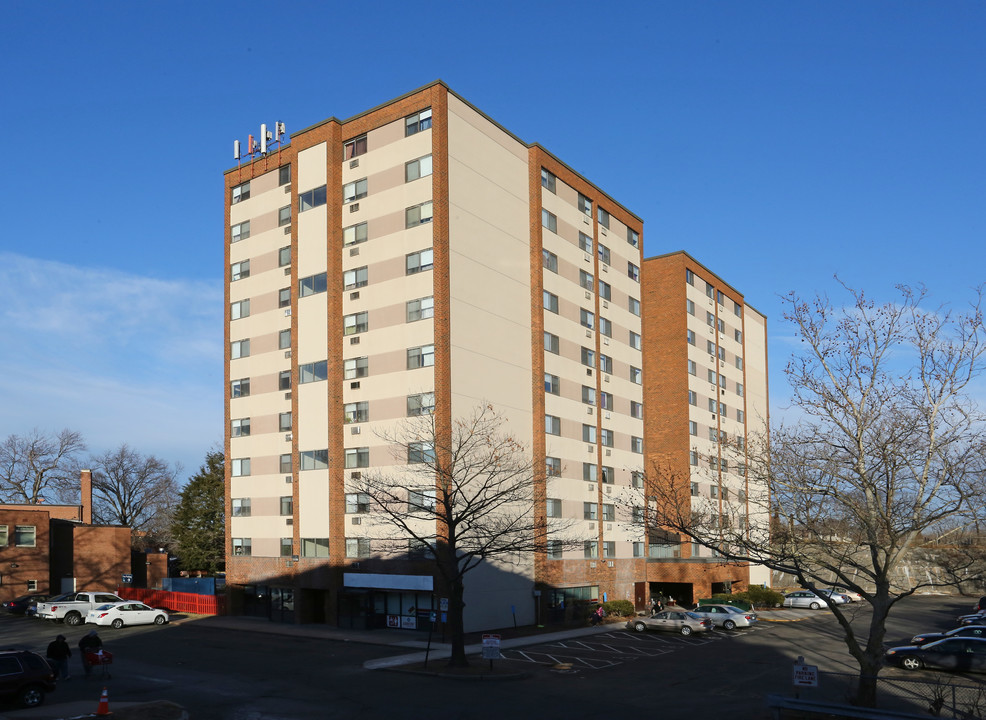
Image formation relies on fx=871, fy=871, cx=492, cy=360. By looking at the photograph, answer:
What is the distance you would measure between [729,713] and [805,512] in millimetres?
6462

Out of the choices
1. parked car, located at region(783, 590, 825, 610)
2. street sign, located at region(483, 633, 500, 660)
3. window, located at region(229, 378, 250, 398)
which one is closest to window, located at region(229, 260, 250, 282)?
window, located at region(229, 378, 250, 398)

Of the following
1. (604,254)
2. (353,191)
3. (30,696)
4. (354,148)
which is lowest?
(30,696)

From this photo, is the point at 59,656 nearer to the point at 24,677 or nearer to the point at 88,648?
the point at 88,648

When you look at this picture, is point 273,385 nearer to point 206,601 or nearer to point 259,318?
point 259,318

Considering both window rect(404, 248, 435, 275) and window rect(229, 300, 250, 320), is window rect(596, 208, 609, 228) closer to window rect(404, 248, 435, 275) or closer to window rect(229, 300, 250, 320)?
window rect(404, 248, 435, 275)

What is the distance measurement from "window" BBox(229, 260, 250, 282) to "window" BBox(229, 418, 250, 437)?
917 centimetres

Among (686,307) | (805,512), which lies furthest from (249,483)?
(805,512)

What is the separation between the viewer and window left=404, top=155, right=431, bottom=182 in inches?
1853

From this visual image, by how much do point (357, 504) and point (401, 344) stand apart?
9.14m

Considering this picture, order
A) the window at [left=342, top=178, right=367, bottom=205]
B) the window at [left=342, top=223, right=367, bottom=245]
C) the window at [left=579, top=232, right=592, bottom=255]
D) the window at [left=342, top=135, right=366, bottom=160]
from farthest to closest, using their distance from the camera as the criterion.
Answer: the window at [left=579, top=232, right=592, bottom=255]
the window at [left=342, top=135, right=366, bottom=160]
the window at [left=342, top=178, right=367, bottom=205]
the window at [left=342, top=223, right=367, bottom=245]

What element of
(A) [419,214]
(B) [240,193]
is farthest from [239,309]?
(A) [419,214]

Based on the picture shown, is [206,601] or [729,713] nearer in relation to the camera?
[729,713]

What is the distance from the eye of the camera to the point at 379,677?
31.2 meters

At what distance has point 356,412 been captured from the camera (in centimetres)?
4819
